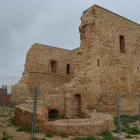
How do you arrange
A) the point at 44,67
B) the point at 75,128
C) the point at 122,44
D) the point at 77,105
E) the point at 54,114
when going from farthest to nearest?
the point at 44,67, the point at 122,44, the point at 77,105, the point at 54,114, the point at 75,128

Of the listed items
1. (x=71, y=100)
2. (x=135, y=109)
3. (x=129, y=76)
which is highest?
(x=129, y=76)

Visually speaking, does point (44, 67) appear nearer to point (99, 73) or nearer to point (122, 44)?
point (99, 73)

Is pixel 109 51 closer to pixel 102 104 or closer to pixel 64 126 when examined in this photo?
pixel 102 104

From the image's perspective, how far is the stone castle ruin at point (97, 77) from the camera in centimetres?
859

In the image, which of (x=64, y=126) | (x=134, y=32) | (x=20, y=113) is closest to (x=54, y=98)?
(x=20, y=113)

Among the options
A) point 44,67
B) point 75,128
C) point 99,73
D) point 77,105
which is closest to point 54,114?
point 77,105

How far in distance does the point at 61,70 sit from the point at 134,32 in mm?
8960

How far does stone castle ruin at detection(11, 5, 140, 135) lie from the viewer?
8.59 metres

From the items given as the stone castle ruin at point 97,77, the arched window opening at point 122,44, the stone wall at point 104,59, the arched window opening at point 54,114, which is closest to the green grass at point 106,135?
the stone castle ruin at point 97,77

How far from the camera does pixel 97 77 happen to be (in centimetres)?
1021

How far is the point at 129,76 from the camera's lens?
12.2 m

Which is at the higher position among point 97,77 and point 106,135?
point 97,77

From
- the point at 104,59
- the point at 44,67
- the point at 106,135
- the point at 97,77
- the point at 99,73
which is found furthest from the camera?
the point at 44,67

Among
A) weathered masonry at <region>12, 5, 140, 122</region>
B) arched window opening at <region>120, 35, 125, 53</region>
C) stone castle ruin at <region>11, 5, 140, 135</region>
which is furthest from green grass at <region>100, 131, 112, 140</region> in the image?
arched window opening at <region>120, 35, 125, 53</region>
